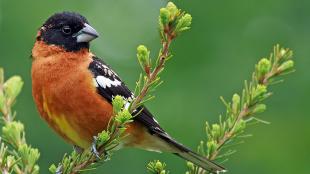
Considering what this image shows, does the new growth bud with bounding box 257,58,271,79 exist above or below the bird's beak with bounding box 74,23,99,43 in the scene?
above

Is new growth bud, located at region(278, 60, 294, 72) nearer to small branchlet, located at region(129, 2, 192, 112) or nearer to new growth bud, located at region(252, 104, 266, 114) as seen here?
new growth bud, located at region(252, 104, 266, 114)

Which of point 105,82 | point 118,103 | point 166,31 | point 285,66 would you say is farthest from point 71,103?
point 285,66

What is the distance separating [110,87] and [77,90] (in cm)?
29

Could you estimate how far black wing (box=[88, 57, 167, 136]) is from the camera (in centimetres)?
423

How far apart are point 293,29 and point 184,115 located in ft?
8.01

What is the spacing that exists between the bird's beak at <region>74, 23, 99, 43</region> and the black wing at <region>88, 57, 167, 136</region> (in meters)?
0.15

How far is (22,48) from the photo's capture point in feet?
30.4

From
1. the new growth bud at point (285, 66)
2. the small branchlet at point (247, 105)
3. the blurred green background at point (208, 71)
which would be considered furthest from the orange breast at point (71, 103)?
the blurred green background at point (208, 71)

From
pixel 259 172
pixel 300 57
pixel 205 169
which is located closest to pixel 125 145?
pixel 205 169

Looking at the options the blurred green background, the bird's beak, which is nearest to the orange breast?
the bird's beak

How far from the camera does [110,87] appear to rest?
14.1 ft

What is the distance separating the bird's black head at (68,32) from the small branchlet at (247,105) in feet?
4.93

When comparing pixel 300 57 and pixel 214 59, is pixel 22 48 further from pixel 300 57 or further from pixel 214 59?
pixel 300 57

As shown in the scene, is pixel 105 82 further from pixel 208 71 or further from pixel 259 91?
pixel 208 71
